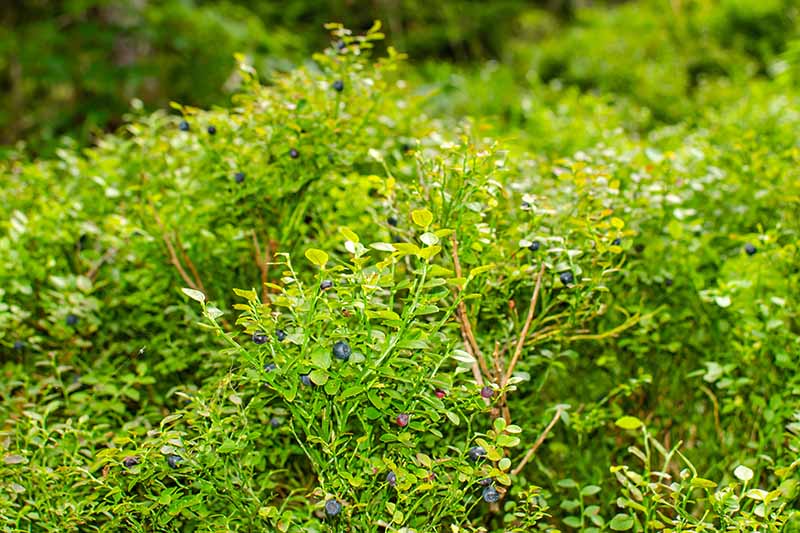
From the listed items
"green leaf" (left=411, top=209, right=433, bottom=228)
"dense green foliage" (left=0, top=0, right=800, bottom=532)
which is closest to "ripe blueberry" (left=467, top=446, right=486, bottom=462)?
"dense green foliage" (left=0, top=0, right=800, bottom=532)

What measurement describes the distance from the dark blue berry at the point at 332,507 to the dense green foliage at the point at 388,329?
0.02 meters

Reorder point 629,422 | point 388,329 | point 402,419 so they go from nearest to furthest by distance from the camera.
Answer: point 402,419 < point 388,329 < point 629,422

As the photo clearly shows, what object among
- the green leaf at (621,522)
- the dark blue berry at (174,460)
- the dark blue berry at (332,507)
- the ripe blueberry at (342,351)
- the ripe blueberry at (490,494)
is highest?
Result: the ripe blueberry at (342,351)

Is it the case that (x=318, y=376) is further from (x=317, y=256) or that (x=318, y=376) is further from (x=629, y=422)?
(x=629, y=422)

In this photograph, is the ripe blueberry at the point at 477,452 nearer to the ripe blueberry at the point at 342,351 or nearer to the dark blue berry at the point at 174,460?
the ripe blueberry at the point at 342,351

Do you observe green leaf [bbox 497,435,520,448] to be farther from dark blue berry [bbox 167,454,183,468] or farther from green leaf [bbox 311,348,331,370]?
dark blue berry [bbox 167,454,183,468]

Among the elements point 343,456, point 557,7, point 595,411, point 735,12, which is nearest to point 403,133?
point 595,411

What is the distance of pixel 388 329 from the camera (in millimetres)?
1604

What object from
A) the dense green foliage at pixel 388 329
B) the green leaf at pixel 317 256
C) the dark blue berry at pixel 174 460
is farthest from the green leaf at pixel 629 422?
the dark blue berry at pixel 174 460

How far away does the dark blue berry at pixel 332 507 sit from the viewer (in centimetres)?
139

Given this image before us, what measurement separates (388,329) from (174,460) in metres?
0.50

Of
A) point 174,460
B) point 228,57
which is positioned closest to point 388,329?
point 174,460

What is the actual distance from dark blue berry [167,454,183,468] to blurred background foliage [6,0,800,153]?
13.0 ft

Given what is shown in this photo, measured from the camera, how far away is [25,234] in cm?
254
